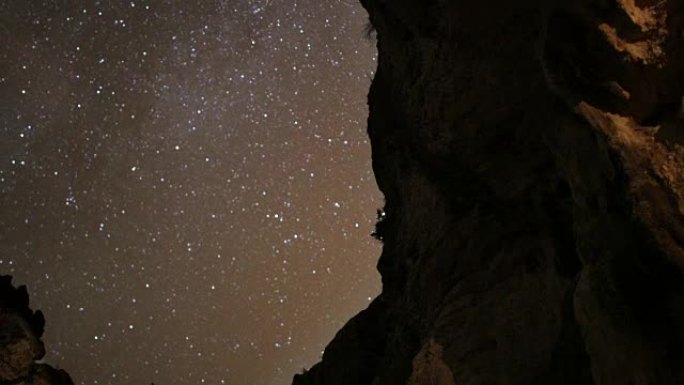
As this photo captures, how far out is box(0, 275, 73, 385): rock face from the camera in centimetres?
1258

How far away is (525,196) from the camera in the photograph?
7.29 meters

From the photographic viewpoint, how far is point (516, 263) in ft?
24.3

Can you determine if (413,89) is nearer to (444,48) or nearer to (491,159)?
(444,48)

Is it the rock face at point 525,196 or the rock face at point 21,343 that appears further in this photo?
the rock face at point 21,343

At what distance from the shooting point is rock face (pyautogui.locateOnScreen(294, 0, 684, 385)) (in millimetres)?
4668

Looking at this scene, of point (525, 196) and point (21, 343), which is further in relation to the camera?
point (21, 343)

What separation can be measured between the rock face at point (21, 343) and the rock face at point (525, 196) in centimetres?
575

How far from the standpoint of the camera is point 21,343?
12.9 meters

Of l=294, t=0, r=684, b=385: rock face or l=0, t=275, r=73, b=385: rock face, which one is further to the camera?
l=0, t=275, r=73, b=385: rock face

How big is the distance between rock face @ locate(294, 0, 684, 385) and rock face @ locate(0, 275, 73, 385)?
5751 millimetres

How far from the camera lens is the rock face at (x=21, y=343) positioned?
41.3 feet

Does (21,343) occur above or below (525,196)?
above

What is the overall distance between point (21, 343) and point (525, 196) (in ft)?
35.3

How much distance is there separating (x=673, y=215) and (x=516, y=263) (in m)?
3.09
